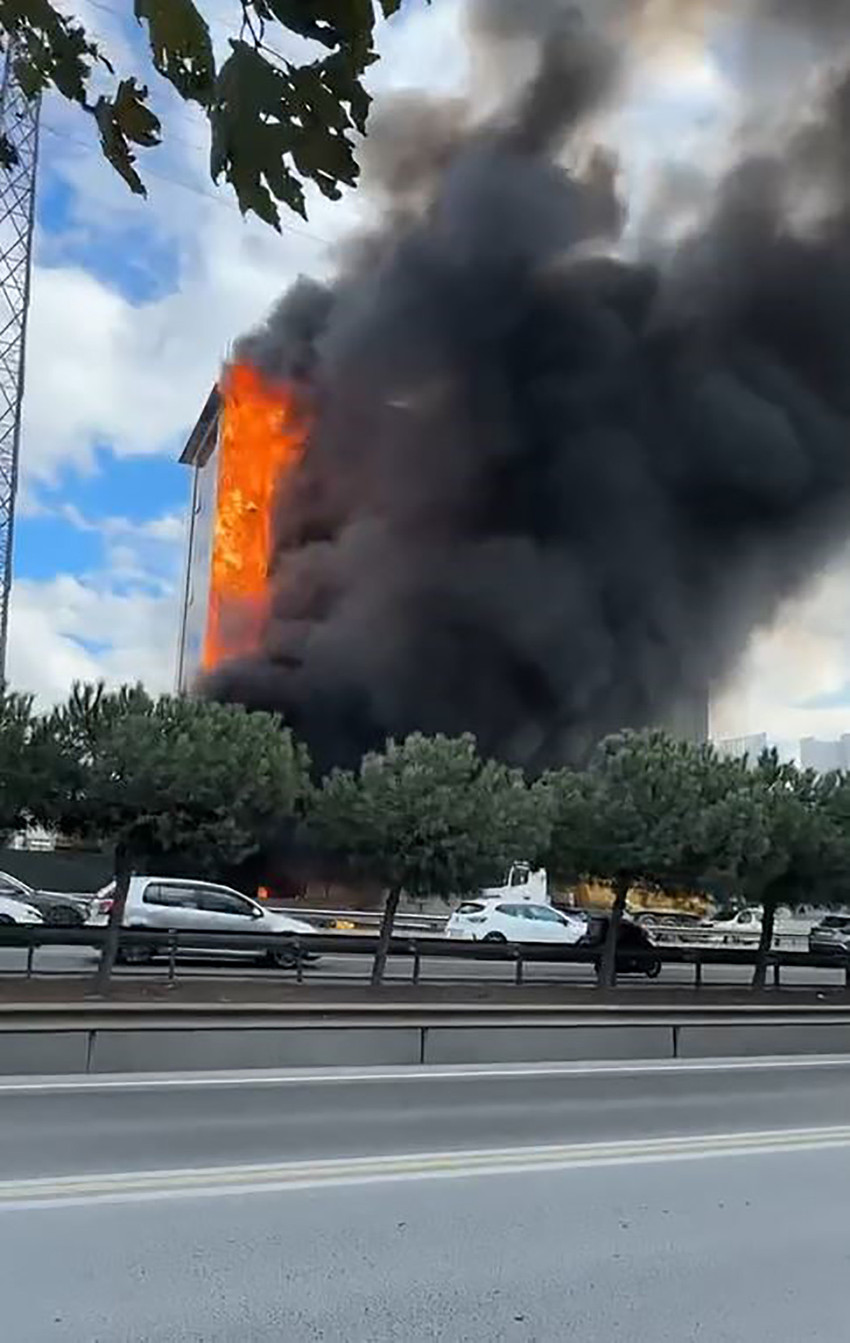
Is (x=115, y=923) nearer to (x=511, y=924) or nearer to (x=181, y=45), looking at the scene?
(x=511, y=924)

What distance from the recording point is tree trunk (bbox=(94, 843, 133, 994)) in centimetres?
1573

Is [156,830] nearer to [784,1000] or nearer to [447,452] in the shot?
[784,1000]

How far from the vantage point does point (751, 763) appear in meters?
23.9

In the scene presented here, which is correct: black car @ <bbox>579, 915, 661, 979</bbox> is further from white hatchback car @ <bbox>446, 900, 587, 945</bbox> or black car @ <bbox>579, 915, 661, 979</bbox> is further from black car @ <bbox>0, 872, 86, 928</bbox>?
black car @ <bbox>0, 872, 86, 928</bbox>

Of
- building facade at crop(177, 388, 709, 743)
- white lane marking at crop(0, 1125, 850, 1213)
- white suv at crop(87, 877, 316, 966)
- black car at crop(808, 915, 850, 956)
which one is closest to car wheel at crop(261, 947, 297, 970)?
white suv at crop(87, 877, 316, 966)

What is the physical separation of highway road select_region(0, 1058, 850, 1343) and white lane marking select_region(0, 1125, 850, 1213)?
0.08 feet

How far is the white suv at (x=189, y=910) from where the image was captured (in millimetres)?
20188

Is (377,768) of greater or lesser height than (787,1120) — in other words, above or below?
above

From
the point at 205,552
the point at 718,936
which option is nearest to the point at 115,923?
the point at 718,936

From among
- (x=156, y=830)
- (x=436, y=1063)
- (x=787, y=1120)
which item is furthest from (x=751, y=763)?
(x=787, y=1120)

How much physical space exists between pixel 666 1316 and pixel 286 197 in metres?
3.99

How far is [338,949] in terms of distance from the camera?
2031cm

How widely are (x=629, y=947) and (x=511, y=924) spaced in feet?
14.6

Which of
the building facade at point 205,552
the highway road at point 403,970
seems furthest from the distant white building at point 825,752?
the highway road at point 403,970
